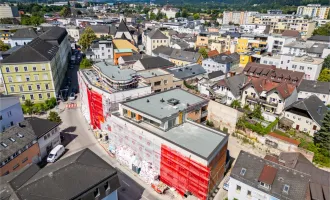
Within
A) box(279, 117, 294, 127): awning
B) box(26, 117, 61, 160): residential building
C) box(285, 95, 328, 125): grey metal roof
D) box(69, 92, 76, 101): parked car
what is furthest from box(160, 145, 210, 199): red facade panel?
box(69, 92, 76, 101): parked car

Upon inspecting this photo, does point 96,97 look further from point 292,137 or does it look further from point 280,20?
point 280,20

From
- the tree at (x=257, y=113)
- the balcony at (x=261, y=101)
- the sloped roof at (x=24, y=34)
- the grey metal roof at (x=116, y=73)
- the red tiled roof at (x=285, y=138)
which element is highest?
the sloped roof at (x=24, y=34)

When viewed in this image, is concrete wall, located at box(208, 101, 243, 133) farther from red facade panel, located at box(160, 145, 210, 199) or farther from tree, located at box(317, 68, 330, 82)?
tree, located at box(317, 68, 330, 82)

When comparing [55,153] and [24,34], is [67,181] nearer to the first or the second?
[55,153]

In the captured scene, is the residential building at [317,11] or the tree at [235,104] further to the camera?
the residential building at [317,11]

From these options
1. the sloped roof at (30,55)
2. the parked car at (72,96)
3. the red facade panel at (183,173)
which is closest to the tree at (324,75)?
the red facade panel at (183,173)

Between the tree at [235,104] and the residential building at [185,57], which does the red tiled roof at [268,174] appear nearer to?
the tree at [235,104]
